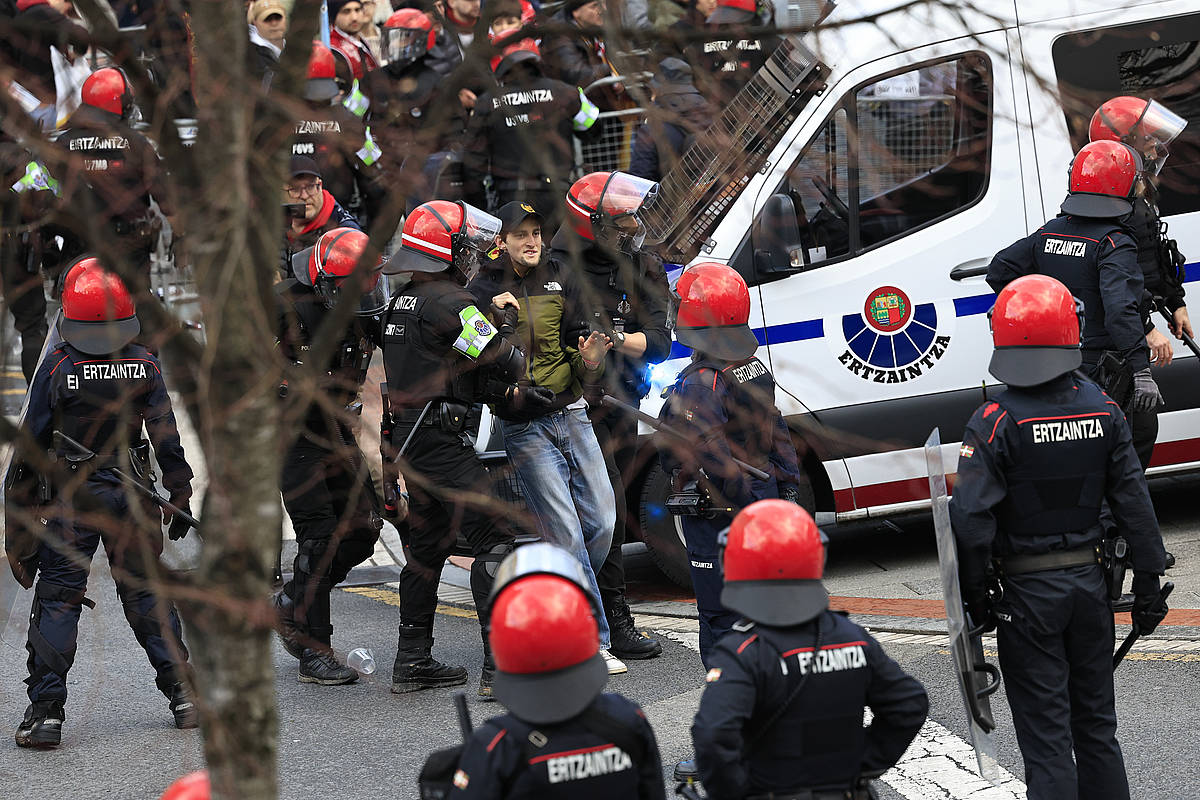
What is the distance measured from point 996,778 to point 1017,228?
3.42 meters

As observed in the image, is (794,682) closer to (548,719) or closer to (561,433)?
(548,719)

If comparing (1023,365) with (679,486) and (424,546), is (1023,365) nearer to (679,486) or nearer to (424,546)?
(679,486)

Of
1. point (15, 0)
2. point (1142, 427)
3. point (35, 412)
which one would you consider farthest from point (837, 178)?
point (15, 0)

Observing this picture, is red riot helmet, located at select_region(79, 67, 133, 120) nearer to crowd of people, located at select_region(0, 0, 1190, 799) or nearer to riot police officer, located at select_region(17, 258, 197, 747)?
crowd of people, located at select_region(0, 0, 1190, 799)

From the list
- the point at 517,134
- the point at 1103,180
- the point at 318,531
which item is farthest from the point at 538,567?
the point at 1103,180

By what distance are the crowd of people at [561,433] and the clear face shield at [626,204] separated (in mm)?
19

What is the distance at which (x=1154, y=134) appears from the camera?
7121 mm

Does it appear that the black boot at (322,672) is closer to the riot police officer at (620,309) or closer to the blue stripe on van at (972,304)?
the riot police officer at (620,309)

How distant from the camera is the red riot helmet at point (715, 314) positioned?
5465mm

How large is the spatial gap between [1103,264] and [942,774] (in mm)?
2651

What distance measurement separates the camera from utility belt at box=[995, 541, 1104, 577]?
4699mm

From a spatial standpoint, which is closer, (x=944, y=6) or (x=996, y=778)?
(x=944, y=6)

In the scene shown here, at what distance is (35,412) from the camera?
19.7 ft

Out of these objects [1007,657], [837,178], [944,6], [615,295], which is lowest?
[1007,657]
